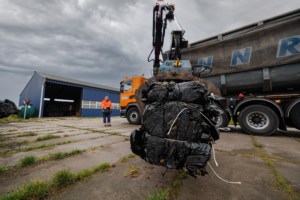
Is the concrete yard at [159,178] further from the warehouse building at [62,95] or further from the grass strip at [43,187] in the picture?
the warehouse building at [62,95]

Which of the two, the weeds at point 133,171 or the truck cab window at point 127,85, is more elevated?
the truck cab window at point 127,85

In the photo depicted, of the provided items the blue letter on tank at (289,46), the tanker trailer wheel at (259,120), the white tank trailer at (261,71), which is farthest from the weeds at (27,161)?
the blue letter on tank at (289,46)

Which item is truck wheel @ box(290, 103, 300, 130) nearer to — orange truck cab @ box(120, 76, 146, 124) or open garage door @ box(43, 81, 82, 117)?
orange truck cab @ box(120, 76, 146, 124)

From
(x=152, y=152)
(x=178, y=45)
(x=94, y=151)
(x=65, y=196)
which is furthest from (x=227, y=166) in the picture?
(x=178, y=45)

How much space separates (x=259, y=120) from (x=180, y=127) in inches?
195

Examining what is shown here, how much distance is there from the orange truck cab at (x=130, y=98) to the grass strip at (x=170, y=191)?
583 centimetres

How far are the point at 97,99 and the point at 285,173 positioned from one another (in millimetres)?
18639

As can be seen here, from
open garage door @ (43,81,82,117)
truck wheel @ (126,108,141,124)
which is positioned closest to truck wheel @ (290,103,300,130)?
truck wheel @ (126,108,141,124)

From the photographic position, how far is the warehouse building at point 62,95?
48.4ft

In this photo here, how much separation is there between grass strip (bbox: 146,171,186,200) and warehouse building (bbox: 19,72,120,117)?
1634cm

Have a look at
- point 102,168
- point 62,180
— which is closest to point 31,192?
point 62,180

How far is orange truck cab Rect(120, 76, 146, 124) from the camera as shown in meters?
7.69

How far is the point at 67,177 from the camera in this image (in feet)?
5.61

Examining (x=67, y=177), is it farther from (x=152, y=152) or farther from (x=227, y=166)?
(x=227, y=166)
